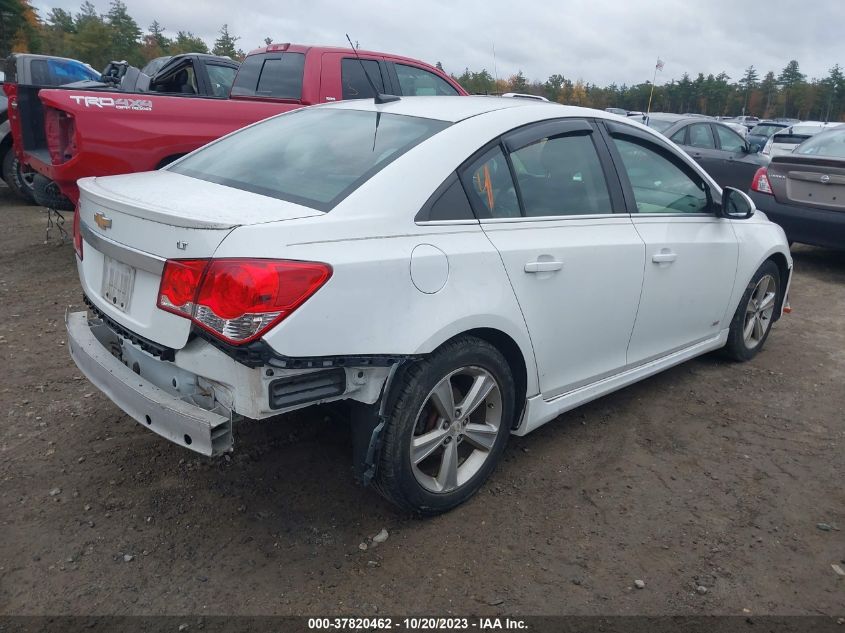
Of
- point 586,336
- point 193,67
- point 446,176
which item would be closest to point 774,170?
point 586,336

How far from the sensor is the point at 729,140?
10742 mm

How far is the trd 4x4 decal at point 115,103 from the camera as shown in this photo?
18.1 feet

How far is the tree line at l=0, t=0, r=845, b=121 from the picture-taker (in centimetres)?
4616

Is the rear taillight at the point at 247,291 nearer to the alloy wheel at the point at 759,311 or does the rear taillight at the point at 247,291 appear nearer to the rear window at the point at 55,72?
the alloy wheel at the point at 759,311

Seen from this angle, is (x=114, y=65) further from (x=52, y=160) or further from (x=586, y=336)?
(x=586, y=336)

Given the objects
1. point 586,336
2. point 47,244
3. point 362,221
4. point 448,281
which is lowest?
point 47,244

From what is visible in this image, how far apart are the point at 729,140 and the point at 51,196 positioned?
936 centimetres

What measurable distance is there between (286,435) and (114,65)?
23.4ft

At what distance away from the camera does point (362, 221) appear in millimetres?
2492

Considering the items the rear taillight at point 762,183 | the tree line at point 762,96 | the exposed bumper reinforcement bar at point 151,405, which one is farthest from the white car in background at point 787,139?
the tree line at point 762,96

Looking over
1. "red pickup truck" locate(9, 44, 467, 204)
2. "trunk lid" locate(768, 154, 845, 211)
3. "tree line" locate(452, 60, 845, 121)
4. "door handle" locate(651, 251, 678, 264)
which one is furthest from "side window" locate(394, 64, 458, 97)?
"tree line" locate(452, 60, 845, 121)

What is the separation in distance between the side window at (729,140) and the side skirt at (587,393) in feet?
24.2

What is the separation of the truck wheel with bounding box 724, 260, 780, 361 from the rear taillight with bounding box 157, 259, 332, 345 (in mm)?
3315

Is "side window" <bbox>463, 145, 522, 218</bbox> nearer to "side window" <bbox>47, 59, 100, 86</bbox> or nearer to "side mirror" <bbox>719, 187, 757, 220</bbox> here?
"side mirror" <bbox>719, 187, 757, 220</bbox>
